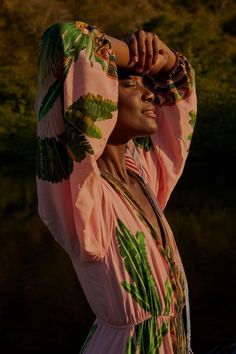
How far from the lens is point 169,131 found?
5.69ft

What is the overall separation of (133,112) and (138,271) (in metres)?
0.31

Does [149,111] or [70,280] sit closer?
[149,111]

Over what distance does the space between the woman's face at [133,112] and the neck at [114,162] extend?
0.03 m

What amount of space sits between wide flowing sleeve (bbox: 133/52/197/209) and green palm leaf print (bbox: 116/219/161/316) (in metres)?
0.31

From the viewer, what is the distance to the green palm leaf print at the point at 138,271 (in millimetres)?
1395

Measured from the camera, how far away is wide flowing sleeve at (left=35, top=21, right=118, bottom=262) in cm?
132

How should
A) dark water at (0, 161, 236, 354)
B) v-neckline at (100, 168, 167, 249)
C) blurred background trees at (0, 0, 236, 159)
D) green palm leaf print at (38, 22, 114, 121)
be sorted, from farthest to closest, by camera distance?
blurred background trees at (0, 0, 236, 159), dark water at (0, 161, 236, 354), v-neckline at (100, 168, 167, 249), green palm leaf print at (38, 22, 114, 121)

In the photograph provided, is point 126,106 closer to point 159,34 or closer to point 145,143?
point 145,143

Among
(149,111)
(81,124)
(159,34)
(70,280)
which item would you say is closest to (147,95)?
(149,111)

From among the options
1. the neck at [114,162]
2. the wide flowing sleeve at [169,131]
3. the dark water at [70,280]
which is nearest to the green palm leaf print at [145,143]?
the wide flowing sleeve at [169,131]

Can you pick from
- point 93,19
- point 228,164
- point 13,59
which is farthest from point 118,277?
point 93,19

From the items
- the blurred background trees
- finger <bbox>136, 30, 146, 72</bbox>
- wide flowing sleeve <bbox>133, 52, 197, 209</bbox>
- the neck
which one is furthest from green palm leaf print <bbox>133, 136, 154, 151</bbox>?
the blurred background trees

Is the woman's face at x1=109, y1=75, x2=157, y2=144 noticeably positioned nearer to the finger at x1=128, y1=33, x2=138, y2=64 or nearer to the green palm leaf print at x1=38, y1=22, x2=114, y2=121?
the finger at x1=128, y1=33, x2=138, y2=64

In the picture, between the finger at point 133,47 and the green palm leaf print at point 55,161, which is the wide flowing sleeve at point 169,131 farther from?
the green palm leaf print at point 55,161
